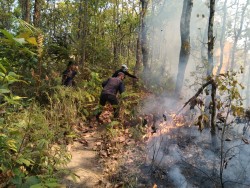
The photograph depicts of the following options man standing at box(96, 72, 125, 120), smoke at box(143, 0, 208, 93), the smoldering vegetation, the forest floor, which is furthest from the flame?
smoke at box(143, 0, 208, 93)

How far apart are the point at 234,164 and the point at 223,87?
6.01ft

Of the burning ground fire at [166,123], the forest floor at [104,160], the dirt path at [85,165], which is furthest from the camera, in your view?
the burning ground fire at [166,123]

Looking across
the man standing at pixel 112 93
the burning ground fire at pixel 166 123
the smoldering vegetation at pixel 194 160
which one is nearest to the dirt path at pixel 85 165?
the smoldering vegetation at pixel 194 160

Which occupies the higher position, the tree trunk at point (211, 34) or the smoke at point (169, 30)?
the smoke at point (169, 30)

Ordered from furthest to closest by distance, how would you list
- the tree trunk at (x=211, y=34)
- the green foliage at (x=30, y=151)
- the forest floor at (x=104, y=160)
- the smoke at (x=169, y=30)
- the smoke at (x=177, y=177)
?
1. the smoke at (x=169, y=30)
2. the tree trunk at (x=211, y=34)
3. the smoke at (x=177, y=177)
4. the forest floor at (x=104, y=160)
5. the green foliage at (x=30, y=151)

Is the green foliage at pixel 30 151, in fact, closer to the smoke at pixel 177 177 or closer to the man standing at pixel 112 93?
the man standing at pixel 112 93

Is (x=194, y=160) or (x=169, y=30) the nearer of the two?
(x=194, y=160)

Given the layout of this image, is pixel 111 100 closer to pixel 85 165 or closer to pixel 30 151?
pixel 85 165

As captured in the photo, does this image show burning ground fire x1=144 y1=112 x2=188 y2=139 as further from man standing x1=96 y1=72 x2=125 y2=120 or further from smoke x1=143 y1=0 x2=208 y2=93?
smoke x1=143 y1=0 x2=208 y2=93

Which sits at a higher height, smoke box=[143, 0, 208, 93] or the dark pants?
smoke box=[143, 0, 208, 93]

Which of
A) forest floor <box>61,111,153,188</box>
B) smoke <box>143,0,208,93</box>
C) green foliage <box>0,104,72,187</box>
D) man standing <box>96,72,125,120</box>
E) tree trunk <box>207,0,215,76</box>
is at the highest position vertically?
smoke <box>143,0,208,93</box>

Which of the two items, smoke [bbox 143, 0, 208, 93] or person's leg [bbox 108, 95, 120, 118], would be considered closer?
person's leg [bbox 108, 95, 120, 118]

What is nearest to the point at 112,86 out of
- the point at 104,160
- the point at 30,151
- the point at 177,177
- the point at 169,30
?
the point at 104,160

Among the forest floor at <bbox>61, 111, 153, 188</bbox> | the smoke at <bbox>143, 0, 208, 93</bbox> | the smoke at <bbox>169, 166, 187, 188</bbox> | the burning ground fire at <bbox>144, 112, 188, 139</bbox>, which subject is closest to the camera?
the forest floor at <bbox>61, 111, 153, 188</bbox>
